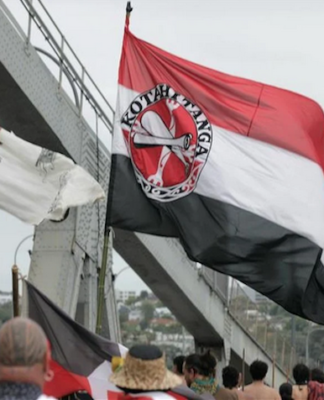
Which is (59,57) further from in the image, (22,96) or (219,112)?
(219,112)

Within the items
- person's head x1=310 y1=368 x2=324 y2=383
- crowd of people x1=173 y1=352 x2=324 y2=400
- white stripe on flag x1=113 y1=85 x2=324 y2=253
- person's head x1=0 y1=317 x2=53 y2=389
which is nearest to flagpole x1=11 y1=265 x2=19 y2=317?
crowd of people x1=173 y1=352 x2=324 y2=400

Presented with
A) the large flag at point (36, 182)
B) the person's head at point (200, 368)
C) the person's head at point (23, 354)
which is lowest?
the person's head at point (200, 368)

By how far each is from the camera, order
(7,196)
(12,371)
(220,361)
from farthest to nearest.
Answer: (220,361) < (7,196) < (12,371)

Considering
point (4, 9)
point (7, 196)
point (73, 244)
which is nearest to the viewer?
point (7, 196)

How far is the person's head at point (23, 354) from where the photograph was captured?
158 inches

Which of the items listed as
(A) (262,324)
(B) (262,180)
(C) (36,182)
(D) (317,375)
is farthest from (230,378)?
(A) (262,324)

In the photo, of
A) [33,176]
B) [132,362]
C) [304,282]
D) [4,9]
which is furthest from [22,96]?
[132,362]

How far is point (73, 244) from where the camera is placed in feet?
49.0

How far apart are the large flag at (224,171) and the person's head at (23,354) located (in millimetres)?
5810

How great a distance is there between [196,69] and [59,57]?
15.2 feet

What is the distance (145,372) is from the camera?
18.4 ft

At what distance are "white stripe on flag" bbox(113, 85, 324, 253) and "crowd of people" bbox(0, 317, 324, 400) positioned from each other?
1415 mm

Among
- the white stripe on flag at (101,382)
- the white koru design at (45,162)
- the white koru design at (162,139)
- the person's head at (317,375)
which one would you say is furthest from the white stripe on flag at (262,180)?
the white stripe on flag at (101,382)

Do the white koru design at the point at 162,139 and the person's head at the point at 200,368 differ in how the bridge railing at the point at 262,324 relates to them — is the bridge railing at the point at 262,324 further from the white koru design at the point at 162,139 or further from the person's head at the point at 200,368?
the person's head at the point at 200,368
